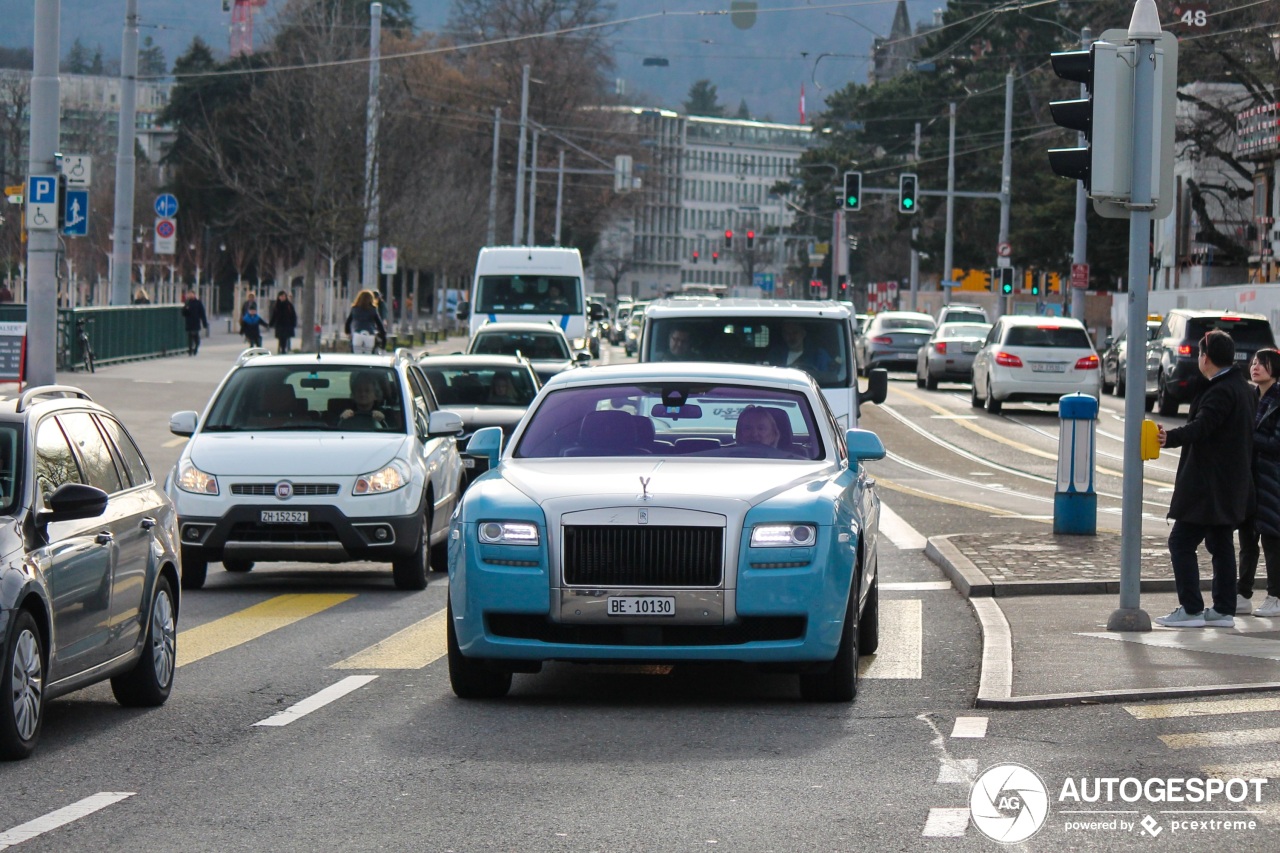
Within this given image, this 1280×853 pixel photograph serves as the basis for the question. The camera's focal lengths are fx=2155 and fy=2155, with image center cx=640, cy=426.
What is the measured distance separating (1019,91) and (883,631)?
8381 cm

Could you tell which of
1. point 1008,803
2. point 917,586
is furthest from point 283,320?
point 1008,803

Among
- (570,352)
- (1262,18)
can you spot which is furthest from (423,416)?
(1262,18)

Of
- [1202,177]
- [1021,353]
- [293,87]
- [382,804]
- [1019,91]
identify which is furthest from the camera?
[1019,91]

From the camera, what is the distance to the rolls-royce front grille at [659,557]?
9.36 m

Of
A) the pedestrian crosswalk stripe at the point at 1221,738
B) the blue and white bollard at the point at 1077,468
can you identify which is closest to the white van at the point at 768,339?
the blue and white bollard at the point at 1077,468

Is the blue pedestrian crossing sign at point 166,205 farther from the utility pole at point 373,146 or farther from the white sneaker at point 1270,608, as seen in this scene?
the white sneaker at point 1270,608

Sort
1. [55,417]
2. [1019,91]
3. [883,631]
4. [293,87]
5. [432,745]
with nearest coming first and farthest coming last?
[432,745]
[55,417]
[883,631]
[293,87]
[1019,91]

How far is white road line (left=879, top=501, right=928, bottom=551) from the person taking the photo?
18.1 metres

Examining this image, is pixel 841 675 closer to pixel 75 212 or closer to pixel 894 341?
pixel 75 212

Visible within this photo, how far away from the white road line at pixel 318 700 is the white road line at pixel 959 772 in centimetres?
291

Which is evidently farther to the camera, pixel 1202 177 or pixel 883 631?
pixel 1202 177

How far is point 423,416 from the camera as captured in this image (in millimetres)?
16094

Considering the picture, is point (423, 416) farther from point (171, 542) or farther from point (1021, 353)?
point (1021, 353)

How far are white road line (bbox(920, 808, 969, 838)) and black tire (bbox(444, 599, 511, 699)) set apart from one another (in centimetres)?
301
